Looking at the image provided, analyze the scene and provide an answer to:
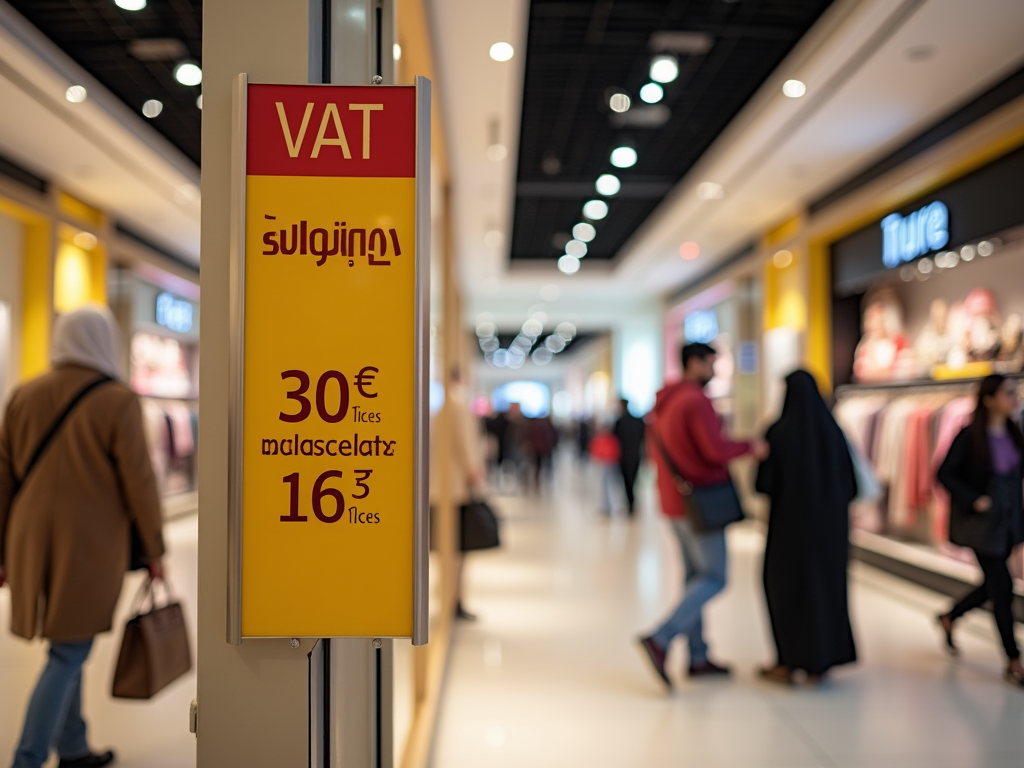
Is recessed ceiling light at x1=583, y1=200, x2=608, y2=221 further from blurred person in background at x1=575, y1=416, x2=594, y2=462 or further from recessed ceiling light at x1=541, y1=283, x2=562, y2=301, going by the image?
blurred person in background at x1=575, y1=416, x2=594, y2=462

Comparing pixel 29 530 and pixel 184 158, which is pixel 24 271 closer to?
pixel 184 158

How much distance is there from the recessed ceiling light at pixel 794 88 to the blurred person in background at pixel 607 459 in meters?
5.94

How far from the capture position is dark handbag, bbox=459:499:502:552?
212 inches

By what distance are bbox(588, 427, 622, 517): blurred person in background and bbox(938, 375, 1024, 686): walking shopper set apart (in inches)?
270

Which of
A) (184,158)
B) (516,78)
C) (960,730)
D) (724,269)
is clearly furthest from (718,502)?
(724,269)

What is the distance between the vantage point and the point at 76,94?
19.1 feet

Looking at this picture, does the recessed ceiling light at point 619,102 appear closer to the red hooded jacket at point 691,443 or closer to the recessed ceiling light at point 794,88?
the recessed ceiling light at point 794,88

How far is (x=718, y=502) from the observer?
13.9 feet

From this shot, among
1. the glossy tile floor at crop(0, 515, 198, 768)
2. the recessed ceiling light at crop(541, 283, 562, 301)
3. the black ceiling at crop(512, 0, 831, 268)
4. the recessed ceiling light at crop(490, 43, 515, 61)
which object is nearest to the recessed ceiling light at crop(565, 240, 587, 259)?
the recessed ceiling light at crop(541, 283, 562, 301)

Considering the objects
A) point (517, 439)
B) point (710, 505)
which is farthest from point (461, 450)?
point (517, 439)

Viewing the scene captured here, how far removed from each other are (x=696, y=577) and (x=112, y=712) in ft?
8.89

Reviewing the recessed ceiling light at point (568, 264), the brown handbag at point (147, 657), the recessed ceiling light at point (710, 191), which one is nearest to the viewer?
the brown handbag at point (147, 657)

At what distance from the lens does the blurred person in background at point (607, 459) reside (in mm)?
11391

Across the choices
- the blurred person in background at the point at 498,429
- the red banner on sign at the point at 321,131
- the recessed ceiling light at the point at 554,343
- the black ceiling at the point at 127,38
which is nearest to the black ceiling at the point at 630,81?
the black ceiling at the point at 127,38
